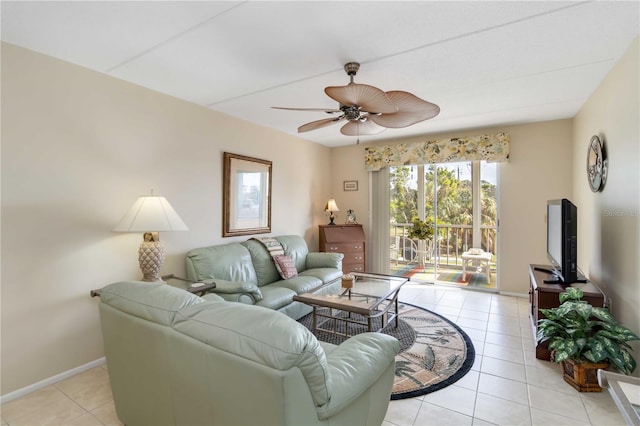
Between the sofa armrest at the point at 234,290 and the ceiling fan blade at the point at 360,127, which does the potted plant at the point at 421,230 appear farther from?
the sofa armrest at the point at 234,290

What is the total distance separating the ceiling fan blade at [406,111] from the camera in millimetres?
2068

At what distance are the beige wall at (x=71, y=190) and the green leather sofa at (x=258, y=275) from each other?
31 centimetres

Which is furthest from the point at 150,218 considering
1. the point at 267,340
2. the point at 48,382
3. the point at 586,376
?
the point at 586,376

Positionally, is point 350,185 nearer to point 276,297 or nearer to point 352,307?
point 276,297

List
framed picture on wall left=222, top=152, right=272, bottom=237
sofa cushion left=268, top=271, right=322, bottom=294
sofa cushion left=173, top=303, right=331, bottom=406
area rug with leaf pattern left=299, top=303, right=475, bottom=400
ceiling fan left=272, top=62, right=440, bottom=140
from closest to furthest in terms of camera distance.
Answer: sofa cushion left=173, top=303, right=331, bottom=406 < ceiling fan left=272, top=62, right=440, bottom=140 < area rug with leaf pattern left=299, top=303, right=475, bottom=400 < sofa cushion left=268, top=271, right=322, bottom=294 < framed picture on wall left=222, top=152, right=272, bottom=237

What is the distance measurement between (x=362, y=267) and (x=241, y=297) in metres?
2.80

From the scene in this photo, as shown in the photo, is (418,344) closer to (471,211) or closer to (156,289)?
(156,289)

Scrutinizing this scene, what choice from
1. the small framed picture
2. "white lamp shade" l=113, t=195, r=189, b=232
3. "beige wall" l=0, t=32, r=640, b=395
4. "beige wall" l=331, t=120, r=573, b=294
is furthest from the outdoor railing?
"white lamp shade" l=113, t=195, r=189, b=232

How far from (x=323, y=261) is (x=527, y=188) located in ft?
9.84

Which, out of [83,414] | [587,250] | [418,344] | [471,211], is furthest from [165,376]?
[471,211]

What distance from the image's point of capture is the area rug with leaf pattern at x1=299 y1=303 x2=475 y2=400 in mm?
2225

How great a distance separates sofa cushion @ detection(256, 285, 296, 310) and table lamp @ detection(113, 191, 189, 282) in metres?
0.95

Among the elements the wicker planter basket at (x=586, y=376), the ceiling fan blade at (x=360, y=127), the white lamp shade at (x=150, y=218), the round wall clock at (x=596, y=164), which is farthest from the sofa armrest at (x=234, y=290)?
the round wall clock at (x=596, y=164)

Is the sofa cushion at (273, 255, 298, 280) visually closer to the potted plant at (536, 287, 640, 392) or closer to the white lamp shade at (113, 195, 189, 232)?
the white lamp shade at (113, 195, 189, 232)
